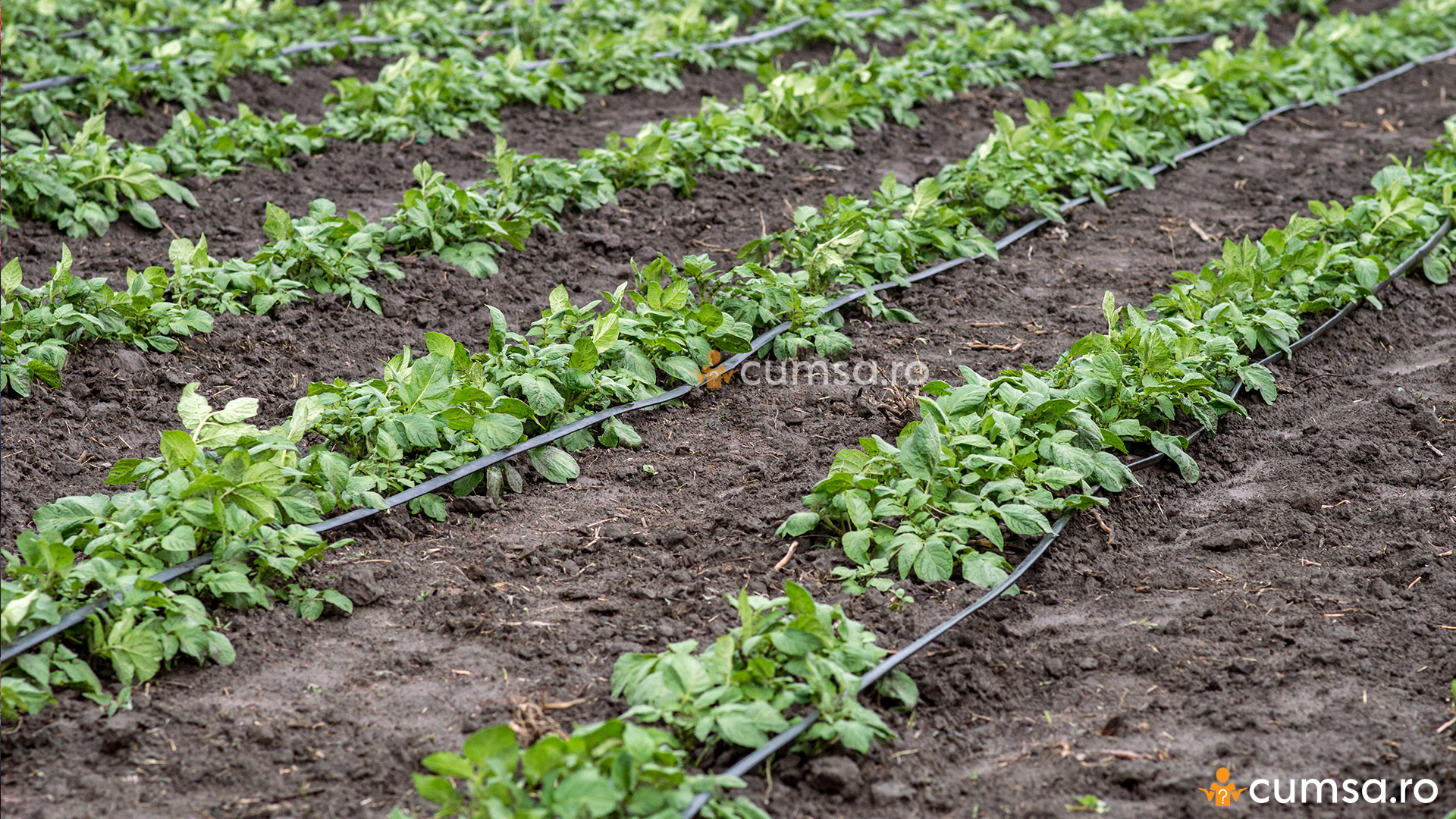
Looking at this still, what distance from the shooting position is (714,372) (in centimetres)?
408

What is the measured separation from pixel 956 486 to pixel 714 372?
1147mm

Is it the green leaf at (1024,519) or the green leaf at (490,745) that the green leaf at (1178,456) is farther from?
the green leaf at (490,745)

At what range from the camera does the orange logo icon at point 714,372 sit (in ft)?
13.4

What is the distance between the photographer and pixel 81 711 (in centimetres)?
260

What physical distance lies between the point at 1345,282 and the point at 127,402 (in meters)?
4.51

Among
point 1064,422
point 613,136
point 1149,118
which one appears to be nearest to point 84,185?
point 613,136

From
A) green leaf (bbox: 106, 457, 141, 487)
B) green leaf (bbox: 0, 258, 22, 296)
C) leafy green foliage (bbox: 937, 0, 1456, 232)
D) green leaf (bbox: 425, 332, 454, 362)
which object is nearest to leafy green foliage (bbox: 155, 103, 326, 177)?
green leaf (bbox: 0, 258, 22, 296)

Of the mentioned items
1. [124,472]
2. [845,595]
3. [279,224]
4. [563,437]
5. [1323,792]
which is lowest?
[1323,792]

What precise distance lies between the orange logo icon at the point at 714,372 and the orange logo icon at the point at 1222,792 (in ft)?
6.99

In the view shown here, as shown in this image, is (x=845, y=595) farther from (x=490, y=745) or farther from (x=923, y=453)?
(x=490, y=745)

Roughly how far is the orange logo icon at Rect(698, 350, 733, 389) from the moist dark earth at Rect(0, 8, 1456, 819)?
1.8 inches

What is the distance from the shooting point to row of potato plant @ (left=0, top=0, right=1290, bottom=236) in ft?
16.8

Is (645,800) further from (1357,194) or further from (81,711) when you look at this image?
(1357,194)

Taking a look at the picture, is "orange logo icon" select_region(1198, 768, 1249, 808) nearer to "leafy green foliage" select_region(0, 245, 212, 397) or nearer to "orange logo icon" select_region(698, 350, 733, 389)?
"orange logo icon" select_region(698, 350, 733, 389)
